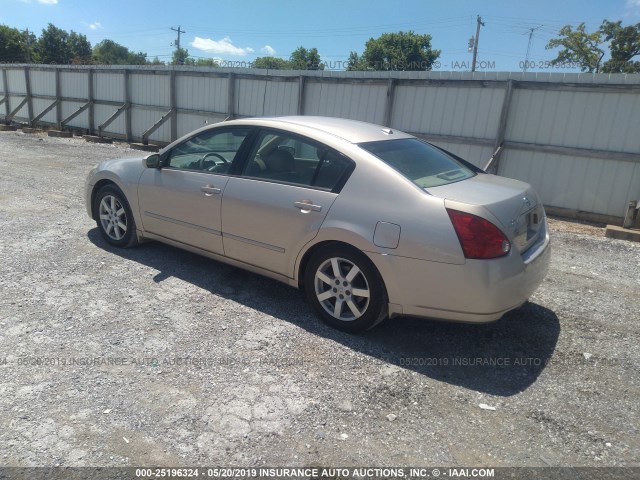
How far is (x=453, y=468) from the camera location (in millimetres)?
2424

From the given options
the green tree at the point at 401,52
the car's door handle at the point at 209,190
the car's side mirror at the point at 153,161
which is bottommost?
the car's door handle at the point at 209,190

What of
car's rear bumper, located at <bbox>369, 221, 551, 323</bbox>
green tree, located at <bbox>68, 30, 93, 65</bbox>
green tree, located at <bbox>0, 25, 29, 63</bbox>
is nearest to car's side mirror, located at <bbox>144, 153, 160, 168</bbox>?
car's rear bumper, located at <bbox>369, 221, 551, 323</bbox>

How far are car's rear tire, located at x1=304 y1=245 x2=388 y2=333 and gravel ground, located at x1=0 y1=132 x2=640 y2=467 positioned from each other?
0.51 feet

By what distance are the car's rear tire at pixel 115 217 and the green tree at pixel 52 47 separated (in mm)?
72895

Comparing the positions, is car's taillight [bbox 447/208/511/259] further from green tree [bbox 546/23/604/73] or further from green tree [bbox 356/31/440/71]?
green tree [bbox 356/31/440/71]

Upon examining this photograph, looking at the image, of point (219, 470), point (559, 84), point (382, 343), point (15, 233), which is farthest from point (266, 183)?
point (559, 84)

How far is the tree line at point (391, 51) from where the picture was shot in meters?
A: 33.9

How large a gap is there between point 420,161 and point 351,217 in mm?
921

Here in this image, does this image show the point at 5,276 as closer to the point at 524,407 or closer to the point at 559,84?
the point at 524,407

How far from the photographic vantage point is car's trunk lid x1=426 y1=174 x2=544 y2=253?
325 cm

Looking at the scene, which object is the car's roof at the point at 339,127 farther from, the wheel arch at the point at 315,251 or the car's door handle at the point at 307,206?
the wheel arch at the point at 315,251

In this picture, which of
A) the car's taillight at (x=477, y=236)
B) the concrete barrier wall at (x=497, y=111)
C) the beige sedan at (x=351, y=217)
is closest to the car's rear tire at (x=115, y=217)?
the beige sedan at (x=351, y=217)

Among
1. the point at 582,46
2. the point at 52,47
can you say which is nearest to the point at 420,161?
the point at 582,46

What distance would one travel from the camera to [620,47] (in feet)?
111
